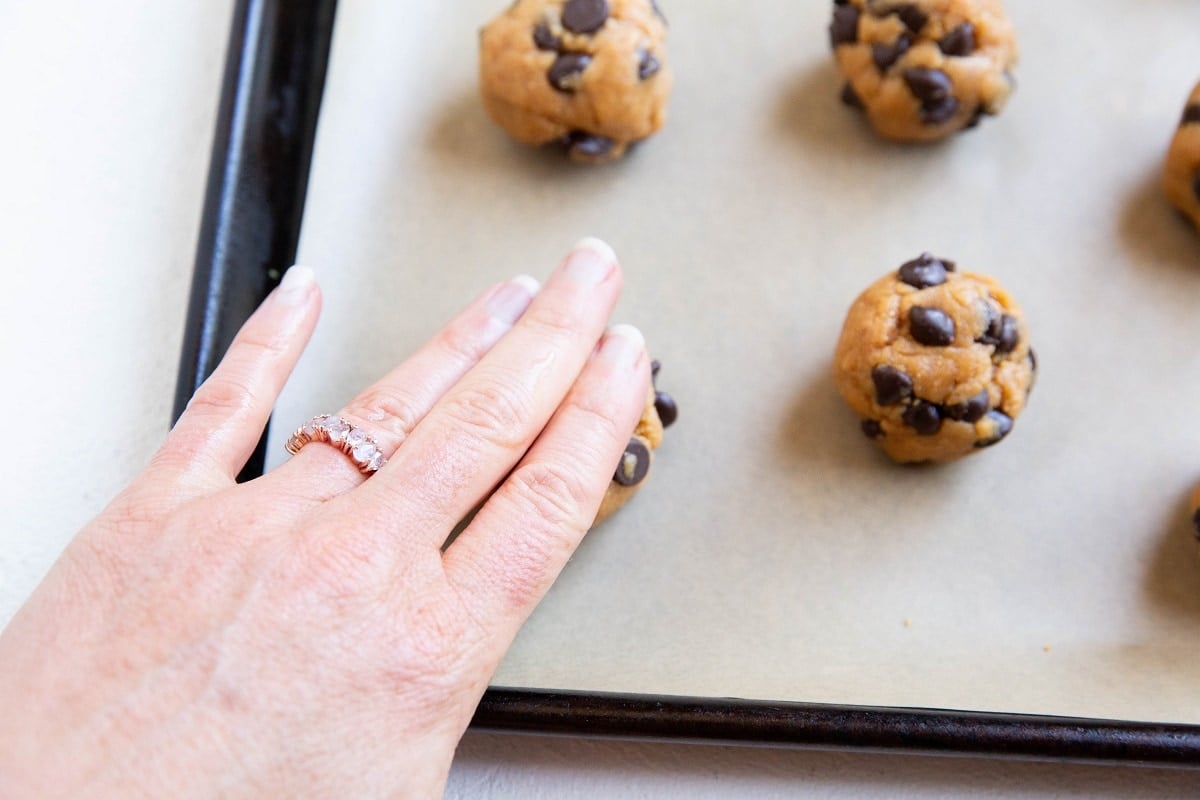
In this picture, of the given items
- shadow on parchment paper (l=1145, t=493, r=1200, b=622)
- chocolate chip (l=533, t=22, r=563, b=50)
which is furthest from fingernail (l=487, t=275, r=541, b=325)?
shadow on parchment paper (l=1145, t=493, r=1200, b=622)

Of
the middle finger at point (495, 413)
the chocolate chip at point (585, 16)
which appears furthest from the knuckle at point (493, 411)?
the chocolate chip at point (585, 16)

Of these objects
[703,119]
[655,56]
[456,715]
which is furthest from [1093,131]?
[456,715]

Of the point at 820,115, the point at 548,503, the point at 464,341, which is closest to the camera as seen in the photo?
the point at 548,503

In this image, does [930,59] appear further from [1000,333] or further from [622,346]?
[622,346]

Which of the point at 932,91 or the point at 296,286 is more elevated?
the point at 932,91

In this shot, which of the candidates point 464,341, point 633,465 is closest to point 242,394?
point 464,341

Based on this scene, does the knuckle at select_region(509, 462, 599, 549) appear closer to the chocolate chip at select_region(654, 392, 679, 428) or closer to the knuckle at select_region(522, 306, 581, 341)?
the knuckle at select_region(522, 306, 581, 341)

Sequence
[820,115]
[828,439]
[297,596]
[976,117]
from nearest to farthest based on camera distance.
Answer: [297,596] → [828,439] → [976,117] → [820,115]
